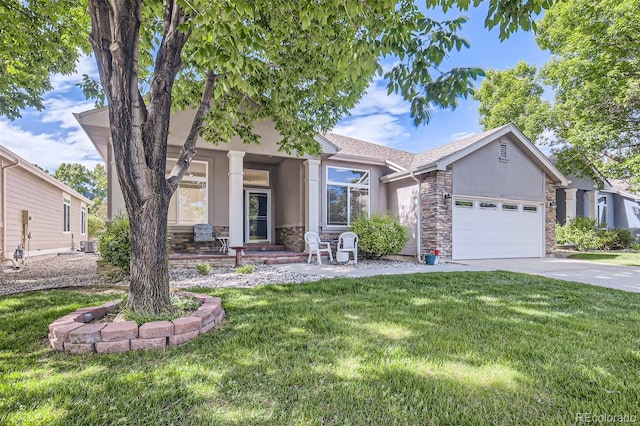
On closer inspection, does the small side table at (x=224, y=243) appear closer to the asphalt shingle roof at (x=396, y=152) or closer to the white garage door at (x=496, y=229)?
the asphalt shingle roof at (x=396, y=152)

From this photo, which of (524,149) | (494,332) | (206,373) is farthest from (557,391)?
(524,149)

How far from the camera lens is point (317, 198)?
415 inches

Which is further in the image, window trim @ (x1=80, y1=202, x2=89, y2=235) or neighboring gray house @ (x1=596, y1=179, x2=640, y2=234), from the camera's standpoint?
window trim @ (x1=80, y1=202, x2=89, y2=235)

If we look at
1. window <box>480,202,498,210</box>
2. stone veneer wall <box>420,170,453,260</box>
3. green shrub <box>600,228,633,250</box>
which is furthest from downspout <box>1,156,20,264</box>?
green shrub <box>600,228,633,250</box>

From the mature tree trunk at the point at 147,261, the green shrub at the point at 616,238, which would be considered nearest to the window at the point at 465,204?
the green shrub at the point at 616,238

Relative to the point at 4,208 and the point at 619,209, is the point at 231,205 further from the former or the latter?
the point at 619,209

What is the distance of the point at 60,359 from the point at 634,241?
25.6m

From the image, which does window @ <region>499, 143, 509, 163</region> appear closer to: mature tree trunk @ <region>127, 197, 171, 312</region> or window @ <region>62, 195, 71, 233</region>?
mature tree trunk @ <region>127, 197, 171, 312</region>

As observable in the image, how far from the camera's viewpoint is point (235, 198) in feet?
30.9

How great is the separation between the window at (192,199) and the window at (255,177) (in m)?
1.93

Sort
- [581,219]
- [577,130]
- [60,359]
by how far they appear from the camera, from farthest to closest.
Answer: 1. [581,219]
2. [577,130]
3. [60,359]

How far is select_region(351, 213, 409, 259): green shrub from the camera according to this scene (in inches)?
395

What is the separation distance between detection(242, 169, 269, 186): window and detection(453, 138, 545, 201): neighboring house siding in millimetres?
7021

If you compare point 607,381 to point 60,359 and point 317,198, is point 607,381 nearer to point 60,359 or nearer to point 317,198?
point 60,359
